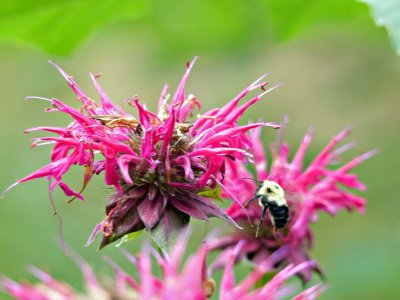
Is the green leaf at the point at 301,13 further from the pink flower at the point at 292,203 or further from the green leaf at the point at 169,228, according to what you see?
the green leaf at the point at 169,228

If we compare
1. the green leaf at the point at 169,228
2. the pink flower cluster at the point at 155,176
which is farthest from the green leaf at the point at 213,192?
the green leaf at the point at 169,228

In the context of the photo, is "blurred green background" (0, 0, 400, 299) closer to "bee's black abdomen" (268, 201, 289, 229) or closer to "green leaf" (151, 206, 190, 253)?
"green leaf" (151, 206, 190, 253)

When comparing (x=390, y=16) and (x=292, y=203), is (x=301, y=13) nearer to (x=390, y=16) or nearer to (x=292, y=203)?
(x=292, y=203)

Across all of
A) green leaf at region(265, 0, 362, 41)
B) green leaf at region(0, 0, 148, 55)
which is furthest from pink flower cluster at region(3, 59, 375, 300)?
green leaf at region(265, 0, 362, 41)

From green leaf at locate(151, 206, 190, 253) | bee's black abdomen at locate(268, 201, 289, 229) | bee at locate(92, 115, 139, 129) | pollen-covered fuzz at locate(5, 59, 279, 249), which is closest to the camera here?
green leaf at locate(151, 206, 190, 253)

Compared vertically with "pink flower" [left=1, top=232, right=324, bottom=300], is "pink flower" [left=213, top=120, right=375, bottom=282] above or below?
below

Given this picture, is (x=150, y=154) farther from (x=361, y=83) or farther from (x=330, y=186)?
(x=361, y=83)

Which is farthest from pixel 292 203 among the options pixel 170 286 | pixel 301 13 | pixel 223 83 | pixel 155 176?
pixel 223 83
